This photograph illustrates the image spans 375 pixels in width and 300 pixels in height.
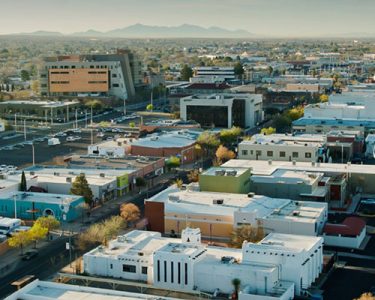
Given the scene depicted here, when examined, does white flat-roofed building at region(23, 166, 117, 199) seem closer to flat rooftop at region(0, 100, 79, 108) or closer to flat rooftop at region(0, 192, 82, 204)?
flat rooftop at region(0, 192, 82, 204)

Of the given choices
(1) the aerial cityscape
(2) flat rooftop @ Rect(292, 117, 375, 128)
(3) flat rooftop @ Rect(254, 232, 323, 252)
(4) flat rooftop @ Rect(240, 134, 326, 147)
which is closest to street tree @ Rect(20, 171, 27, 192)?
(1) the aerial cityscape

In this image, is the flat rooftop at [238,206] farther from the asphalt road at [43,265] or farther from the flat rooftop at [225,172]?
the asphalt road at [43,265]

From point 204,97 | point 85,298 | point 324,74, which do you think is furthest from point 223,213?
point 324,74

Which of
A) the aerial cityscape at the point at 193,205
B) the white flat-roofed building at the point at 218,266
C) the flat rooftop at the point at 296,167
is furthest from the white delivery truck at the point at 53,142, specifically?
the white flat-roofed building at the point at 218,266

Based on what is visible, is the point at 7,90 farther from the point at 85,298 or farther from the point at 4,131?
the point at 85,298

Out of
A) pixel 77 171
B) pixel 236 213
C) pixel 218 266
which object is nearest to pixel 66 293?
pixel 218 266
